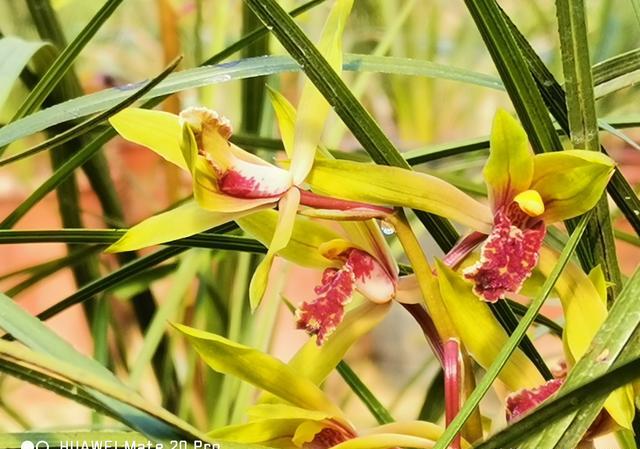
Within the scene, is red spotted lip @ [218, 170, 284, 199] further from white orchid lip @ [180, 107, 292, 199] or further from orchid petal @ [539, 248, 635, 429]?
orchid petal @ [539, 248, 635, 429]

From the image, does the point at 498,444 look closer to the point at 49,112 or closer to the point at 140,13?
the point at 49,112

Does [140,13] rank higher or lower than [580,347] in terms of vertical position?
higher

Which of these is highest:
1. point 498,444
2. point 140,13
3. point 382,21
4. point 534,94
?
point 140,13

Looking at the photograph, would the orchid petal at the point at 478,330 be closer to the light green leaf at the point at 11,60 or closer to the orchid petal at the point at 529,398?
the orchid petal at the point at 529,398

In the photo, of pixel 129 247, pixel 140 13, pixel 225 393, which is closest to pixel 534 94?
pixel 129 247

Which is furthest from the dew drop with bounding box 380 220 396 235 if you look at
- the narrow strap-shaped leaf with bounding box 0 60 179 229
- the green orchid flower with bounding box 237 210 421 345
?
the narrow strap-shaped leaf with bounding box 0 60 179 229

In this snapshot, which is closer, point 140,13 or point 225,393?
point 225,393

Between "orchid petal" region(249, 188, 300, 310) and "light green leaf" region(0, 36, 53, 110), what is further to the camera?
"light green leaf" region(0, 36, 53, 110)

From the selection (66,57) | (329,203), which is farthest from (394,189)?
(66,57)
